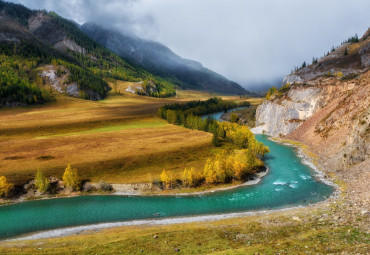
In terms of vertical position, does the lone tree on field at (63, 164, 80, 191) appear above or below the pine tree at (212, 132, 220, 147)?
below

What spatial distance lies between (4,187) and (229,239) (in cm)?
6590

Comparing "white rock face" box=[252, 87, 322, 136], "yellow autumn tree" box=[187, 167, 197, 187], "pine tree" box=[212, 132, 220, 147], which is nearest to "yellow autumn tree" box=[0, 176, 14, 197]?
"yellow autumn tree" box=[187, 167, 197, 187]

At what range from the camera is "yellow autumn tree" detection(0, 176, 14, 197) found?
69.2 m

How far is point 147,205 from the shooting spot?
217 feet

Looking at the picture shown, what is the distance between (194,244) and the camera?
38000 mm

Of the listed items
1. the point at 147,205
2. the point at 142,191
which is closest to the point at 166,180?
the point at 142,191

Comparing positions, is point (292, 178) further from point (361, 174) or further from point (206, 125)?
point (206, 125)

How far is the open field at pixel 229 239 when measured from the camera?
1217 inches

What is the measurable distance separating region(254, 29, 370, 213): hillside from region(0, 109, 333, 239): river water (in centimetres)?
1112

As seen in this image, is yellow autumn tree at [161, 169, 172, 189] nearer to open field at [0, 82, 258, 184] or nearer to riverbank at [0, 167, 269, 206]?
riverbank at [0, 167, 269, 206]

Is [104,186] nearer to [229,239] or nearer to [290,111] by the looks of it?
[229,239]

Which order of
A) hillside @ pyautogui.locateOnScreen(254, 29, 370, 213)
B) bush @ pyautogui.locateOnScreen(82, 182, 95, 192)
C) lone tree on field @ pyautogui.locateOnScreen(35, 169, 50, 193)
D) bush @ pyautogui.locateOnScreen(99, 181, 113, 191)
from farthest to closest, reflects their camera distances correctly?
1. bush @ pyautogui.locateOnScreen(82, 182, 95, 192)
2. bush @ pyautogui.locateOnScreen(99, 181, 113, 191)
3. hillside @ pyautogui.locateOnScreen(254, 29, 370, 213)
4. lone tree on field @ pyautogui.locateOnScreen(35, 169, 50, 193)

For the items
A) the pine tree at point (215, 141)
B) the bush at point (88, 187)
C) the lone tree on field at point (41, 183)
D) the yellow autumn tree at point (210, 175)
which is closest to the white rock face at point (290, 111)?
the pine tree at point (215, 141)

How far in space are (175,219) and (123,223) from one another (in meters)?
12.0
